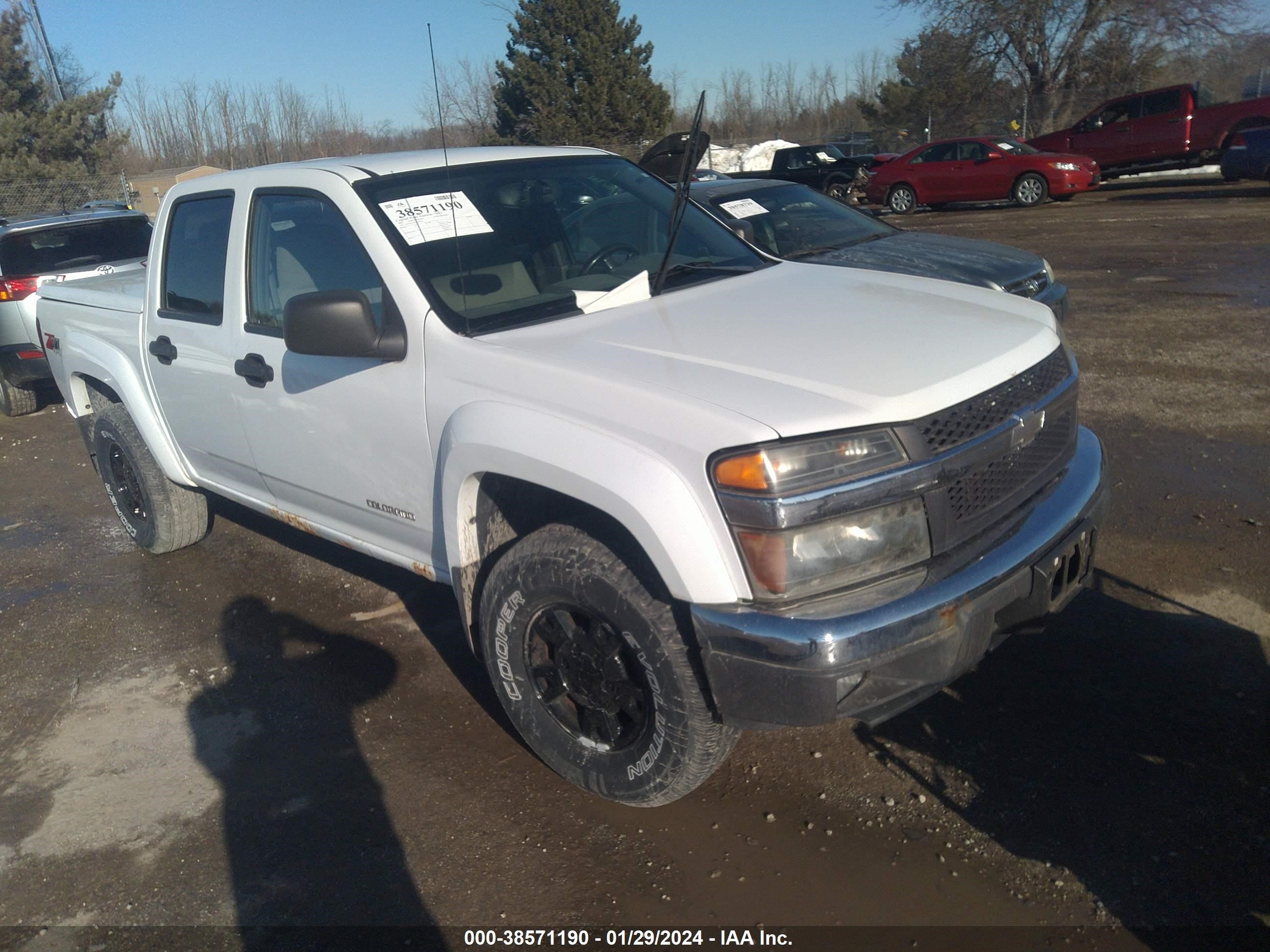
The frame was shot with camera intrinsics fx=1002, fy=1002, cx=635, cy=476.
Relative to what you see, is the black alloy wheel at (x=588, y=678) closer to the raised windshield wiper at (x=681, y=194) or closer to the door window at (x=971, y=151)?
the raised windshield wiper at (x=681, y=194)

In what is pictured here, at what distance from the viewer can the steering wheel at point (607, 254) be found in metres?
3.64

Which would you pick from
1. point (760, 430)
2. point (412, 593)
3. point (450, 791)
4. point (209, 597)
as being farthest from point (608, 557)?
point (209, 597)

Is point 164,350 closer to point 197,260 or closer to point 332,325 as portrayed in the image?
point 197,260

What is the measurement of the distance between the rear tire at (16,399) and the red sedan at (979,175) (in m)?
17.1

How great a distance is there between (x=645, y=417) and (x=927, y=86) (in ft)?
128

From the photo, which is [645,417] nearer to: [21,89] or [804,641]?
[804,641]

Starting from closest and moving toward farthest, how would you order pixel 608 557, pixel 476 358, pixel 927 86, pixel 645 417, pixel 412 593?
pixel 645 417 → pixel 608 557 → pixel 476 358 → pixel 412 593 → pixel 927 86

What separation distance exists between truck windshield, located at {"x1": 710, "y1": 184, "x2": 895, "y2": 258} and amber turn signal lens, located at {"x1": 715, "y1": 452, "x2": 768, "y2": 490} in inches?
206

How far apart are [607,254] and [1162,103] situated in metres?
21.6

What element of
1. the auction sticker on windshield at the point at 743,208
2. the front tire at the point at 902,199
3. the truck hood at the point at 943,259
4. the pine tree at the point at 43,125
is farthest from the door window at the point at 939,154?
the pine tree at the point at 43,125

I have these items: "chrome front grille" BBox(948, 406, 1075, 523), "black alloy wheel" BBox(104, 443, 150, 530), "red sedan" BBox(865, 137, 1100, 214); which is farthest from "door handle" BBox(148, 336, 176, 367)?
"red sedan" BBox(865, 137, 1100, 214)

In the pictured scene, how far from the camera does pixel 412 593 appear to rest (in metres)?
4.88

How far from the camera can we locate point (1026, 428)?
2.84 metres

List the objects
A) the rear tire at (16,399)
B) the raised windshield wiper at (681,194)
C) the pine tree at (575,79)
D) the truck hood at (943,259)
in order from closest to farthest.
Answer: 1. the raised windshield wiper at (681,194)
2. the truck hood at (943,259)
3. the rear tire at (16,399)
4. the pine tree at (575,79)
